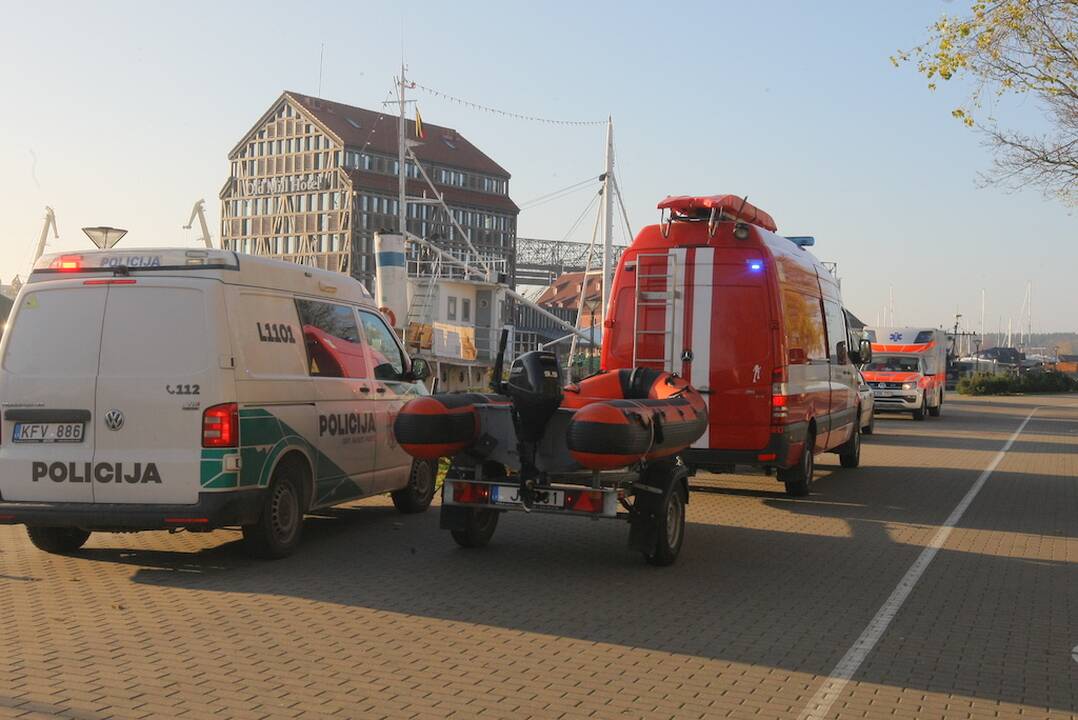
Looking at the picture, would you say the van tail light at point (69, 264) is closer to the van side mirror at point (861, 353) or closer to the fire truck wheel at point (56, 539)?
the fire truck wheel at point (56, 539)

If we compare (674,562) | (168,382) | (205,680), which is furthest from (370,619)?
(674,562)

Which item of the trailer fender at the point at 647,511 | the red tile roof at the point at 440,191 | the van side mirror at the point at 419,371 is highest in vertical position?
the red tile roof at the point at 440,191

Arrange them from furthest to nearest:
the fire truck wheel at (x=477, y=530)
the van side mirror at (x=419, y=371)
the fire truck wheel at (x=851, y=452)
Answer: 1. the fire truck wheel at (x=851, y=452)
2. the van side mirror at (x=419, y=371)
3. the fire truck wheel at (x=477, y=530)

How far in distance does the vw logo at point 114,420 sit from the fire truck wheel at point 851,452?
40.0ft

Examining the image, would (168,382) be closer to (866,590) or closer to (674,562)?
(674,562)

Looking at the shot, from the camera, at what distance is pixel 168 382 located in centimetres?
873

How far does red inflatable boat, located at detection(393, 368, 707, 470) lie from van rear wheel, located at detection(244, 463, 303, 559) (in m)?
0.94

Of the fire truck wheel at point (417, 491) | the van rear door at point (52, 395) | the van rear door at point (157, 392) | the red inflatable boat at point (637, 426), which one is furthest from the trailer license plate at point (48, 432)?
the fire truck wheel at point (417, 491)

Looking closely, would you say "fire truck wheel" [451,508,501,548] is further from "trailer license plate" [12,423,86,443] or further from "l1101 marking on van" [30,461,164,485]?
"trailer license plate" [12,423,86,443]

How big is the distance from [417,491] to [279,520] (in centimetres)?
300

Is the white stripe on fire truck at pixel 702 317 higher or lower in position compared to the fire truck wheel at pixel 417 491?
higher

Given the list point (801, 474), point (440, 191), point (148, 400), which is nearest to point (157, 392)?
point (148, 400)

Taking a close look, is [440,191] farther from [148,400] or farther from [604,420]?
[604,420]

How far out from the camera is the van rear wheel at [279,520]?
9273 millimetres
